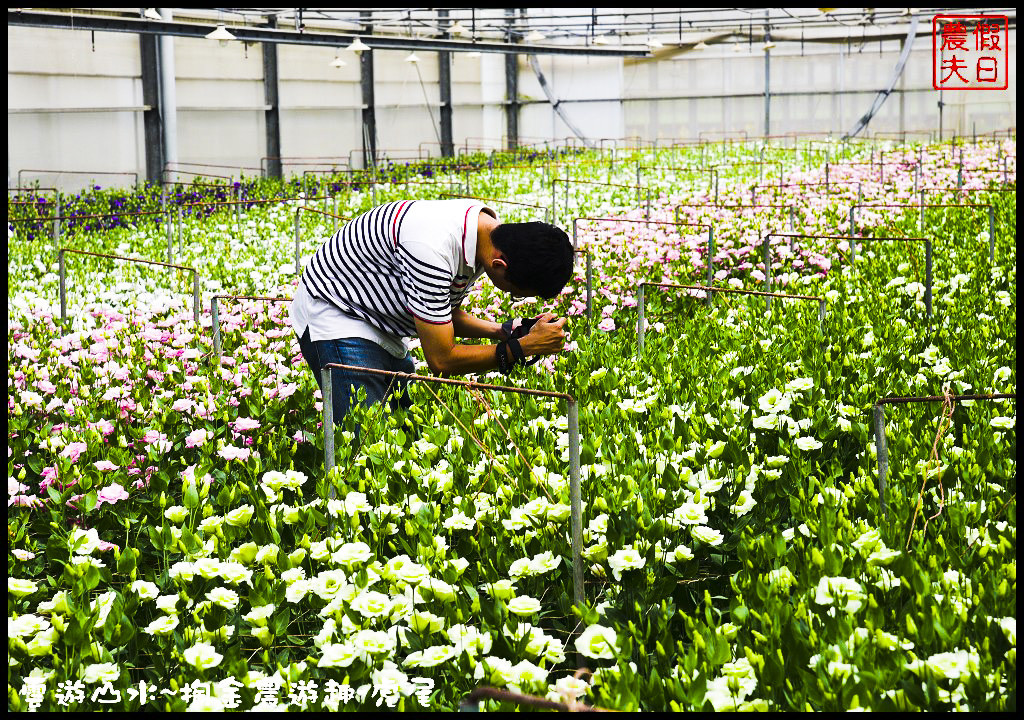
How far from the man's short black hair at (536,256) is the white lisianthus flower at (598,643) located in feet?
4.05

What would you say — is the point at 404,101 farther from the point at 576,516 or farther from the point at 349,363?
the point at 576,516

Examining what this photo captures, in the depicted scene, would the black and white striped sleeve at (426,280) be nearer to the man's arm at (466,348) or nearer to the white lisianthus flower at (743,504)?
the man's arm at (466,348)

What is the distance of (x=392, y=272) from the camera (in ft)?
10.9

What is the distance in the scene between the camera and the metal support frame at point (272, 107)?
21.6 metres

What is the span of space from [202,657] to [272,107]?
68.9 feet

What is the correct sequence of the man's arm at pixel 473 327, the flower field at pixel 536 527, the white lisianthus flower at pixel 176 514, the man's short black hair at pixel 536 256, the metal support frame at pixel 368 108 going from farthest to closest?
the metal support frame at pixel 368 108 → the man's arm at pixel 473 327 → the man's short black hair at pixel 536 256 → the white lisianthus flower at pixel 176 514 → the flower field at pixel 536 527

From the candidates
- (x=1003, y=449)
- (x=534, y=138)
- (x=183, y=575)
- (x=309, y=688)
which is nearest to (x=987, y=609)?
(x=1003, y=449)

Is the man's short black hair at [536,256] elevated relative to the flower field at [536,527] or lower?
elevated

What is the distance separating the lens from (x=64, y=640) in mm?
2041

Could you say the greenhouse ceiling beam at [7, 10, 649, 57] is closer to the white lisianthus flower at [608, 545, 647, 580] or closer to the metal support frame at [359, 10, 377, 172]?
the metal support frame at [359, 10, 377, 172]

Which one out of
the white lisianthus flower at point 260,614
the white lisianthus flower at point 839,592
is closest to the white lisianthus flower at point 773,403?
the white lisianthus flower at point 839,592

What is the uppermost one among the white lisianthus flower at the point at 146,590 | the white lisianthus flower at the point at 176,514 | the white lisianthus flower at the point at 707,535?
the white lisianthus flower at the point at 176,514

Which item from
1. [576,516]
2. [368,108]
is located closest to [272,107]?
[368,108]

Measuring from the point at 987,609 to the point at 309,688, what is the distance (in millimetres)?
1175
